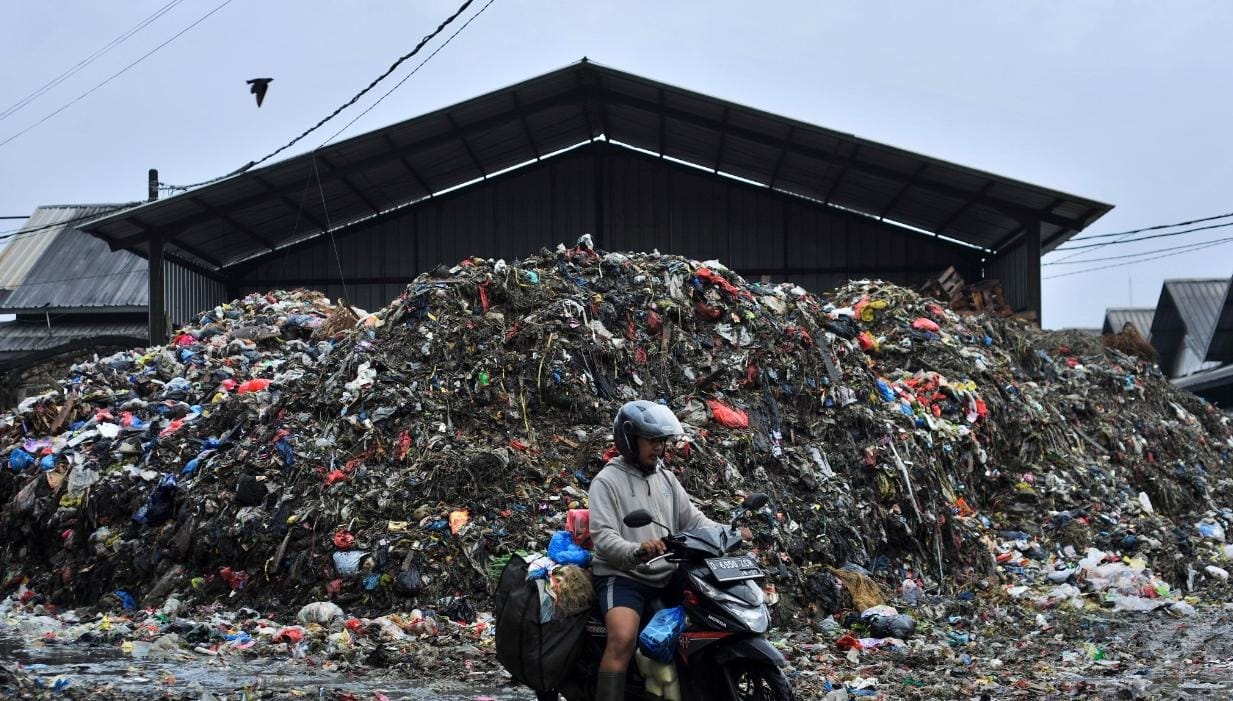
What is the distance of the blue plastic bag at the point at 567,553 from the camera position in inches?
184

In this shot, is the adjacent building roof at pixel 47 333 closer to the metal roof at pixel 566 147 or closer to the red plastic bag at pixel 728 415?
the metal roof at pixel 566 147

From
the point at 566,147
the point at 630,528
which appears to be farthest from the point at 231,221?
the point at 630,528

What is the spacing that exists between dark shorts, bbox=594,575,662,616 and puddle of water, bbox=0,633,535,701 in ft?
5.85

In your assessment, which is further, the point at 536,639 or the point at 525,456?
the point at 525,456

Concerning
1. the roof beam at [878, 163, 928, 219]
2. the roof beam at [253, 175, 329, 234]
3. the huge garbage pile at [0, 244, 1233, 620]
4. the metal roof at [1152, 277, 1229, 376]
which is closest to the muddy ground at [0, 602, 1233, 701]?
the huge garbage pile at [0, 244, 1233, 620]

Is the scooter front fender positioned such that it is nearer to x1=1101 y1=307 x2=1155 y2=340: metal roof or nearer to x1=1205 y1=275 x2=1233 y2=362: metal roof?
x1=1205 y1=275 x2=1233 y2=362: metal roof

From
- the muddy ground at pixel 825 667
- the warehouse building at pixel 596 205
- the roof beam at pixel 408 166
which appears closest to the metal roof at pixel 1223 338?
the warehouse building at pixel 596 205

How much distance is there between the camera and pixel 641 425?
4.62 meters

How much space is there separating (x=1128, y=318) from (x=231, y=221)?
33348 mm

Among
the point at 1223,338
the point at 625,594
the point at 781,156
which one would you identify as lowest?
the point at 625,594

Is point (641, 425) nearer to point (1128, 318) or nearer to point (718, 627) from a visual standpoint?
point (718, 627)

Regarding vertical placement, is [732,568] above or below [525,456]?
below

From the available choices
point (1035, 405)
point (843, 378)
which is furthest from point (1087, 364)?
point (843, 378)

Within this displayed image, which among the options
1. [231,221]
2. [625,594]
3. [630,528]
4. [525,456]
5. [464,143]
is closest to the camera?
[625,594]
